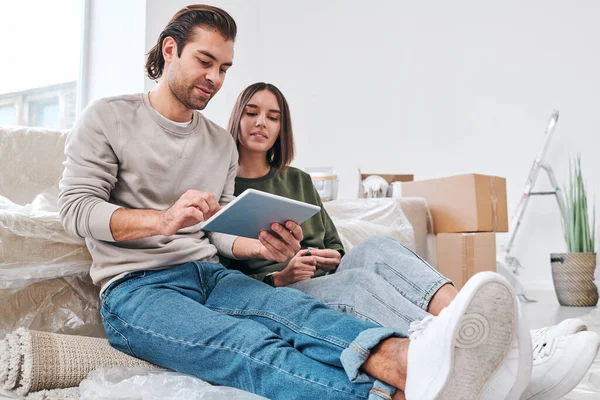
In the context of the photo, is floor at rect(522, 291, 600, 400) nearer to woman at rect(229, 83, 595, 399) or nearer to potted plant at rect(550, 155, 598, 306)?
potted plant at rect(550, 155, 598, 306)

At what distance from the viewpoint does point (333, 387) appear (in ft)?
2.70

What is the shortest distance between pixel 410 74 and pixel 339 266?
2.89 metres

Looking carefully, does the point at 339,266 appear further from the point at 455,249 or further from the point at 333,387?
the point at 455,249

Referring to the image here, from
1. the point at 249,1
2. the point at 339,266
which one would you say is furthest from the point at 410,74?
the point at 339,266

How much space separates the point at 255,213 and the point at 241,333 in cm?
23

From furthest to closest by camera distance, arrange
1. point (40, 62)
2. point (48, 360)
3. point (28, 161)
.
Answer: point (40, 62)
point (28, 161)
point (48, 360)

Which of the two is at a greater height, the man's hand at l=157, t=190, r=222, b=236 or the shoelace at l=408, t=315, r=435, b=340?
the man's hand at l=157, t=190, r=222, b=236

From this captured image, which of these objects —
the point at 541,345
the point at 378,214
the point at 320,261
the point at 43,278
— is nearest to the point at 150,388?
the point at 43,278

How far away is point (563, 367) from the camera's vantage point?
3.03 feet

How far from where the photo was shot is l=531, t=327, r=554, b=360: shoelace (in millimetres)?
968

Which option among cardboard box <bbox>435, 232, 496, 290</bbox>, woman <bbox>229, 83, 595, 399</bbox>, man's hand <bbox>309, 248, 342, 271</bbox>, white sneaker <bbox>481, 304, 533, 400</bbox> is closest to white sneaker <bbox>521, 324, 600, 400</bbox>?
woman <bbox>229, 83, 595, 399</bbox>

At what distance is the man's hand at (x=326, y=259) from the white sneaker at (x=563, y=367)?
1.77 ft

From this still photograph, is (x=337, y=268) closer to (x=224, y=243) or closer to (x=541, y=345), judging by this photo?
(x=224, y=243)

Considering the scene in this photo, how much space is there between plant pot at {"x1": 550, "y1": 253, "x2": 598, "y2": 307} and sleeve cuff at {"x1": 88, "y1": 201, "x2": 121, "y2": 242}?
251 centimetres
